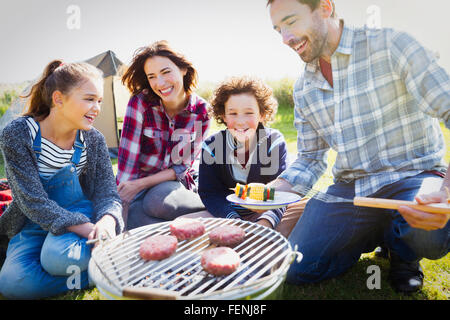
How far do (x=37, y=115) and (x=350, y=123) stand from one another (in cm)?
235

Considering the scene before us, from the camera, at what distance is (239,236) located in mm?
1988

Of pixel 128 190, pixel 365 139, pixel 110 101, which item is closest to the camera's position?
pixel 365 139

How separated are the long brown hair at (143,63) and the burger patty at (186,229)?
1.69 metres

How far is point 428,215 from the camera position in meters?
1.75

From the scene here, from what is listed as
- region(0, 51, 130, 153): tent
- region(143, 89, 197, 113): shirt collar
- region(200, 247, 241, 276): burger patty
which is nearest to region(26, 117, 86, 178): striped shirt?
region(143, 89, 197, 113): shirt collar

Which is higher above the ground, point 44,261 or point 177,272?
point 177,272

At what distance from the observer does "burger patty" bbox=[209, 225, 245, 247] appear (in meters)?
1.96

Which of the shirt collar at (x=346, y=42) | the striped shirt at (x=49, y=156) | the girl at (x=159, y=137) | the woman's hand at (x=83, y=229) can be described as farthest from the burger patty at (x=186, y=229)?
the shirt collar at (x=346, y=42)

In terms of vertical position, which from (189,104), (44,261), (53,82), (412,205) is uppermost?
(53,82)

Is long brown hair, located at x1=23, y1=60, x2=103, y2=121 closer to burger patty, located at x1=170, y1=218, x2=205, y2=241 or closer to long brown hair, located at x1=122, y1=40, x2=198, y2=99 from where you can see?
long brown hair, located at x1=122, y1=40, x2=198, y2=99

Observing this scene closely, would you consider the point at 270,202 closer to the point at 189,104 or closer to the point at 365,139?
the point at 365,139

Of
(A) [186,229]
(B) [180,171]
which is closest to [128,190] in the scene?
(B) [180,171]

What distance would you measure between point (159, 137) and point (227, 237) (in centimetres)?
169

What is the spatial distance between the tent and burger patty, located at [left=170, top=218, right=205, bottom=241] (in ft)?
18.9
